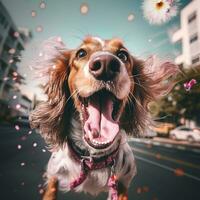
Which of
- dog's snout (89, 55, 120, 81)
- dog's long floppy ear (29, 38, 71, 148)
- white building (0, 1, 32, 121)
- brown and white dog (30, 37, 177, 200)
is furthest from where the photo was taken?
white building (0, 1, 32, 121)

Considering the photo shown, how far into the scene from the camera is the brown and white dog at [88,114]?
250cm

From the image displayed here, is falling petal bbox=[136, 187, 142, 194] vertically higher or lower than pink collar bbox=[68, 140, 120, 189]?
lower

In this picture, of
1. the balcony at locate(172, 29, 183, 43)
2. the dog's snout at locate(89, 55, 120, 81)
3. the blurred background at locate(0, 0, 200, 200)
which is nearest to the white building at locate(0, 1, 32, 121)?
the blurred background at locate(0, 0, 200, 200)

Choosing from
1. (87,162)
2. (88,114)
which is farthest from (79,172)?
(88,114)

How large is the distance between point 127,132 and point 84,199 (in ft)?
2.45

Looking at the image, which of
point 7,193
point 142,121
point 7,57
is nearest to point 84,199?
point 7,193

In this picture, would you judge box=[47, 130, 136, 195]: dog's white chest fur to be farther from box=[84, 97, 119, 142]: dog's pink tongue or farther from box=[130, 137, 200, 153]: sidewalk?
box=[84, 97, 119, 142]: dog's pink tongue

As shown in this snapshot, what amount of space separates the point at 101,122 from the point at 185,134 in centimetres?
94

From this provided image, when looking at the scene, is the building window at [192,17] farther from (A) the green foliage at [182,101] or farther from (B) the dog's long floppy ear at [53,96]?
(B) the dog's long floppy ear at [53,96]

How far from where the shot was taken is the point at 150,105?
280 cm

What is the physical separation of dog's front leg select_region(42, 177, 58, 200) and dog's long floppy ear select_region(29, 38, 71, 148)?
1.10 feet

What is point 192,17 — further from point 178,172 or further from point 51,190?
point 51,190

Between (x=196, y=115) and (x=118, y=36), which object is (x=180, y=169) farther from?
(x=118, y=36)

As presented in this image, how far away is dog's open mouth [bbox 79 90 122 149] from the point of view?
7.82ft
